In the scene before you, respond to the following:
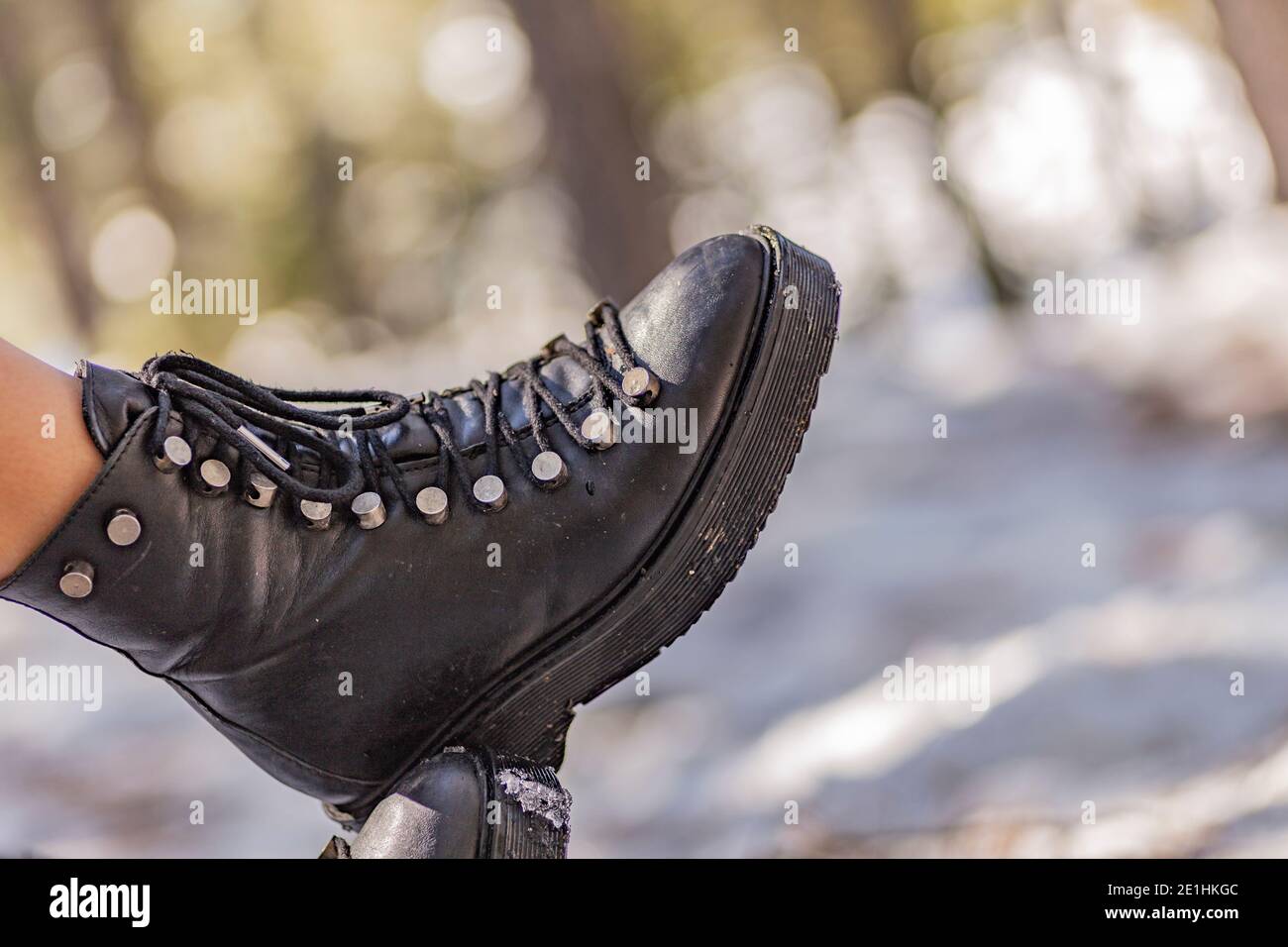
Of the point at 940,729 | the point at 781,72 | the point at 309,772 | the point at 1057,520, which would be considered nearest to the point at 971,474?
the point at 1057,520

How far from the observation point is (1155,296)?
389 cm

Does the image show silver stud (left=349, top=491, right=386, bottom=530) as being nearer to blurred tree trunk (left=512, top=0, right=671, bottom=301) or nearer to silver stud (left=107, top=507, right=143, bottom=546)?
silver stud (left=107, top=507, right=143, bottom=546)

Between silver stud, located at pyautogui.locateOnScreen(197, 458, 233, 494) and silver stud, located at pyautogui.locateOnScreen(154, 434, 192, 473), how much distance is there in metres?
0.01

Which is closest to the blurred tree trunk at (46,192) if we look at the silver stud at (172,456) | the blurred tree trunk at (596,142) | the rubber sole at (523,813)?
the blurred tree trunk at (596,142)

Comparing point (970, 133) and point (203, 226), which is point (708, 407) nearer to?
point (970, 133)

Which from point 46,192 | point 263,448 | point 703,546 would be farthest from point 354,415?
point 46,192

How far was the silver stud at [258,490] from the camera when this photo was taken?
0.91 metres

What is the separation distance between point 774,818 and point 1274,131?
2.29m

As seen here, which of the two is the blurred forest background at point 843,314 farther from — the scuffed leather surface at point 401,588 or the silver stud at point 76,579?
the silver stud at point 76,579

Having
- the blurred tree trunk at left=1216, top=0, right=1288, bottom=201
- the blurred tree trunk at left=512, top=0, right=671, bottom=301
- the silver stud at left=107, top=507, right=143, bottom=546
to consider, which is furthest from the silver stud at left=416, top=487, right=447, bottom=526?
the blurred tree trunk at left=512, top=0, right=671, bottom=301

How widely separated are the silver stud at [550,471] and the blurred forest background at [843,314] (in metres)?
0.72

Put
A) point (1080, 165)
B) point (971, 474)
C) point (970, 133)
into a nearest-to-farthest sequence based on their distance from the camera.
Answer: point (971, 474)
point (1080, 165)
point (970, 133)

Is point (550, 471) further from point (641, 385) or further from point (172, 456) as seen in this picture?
point (172, 456)

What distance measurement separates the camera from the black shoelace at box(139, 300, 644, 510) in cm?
92
